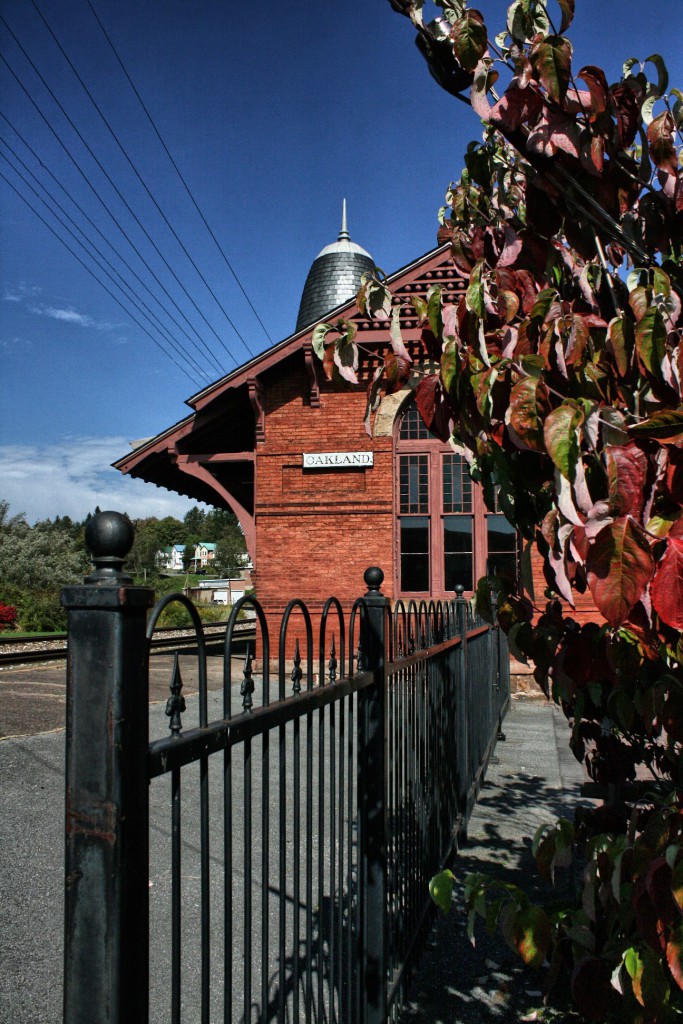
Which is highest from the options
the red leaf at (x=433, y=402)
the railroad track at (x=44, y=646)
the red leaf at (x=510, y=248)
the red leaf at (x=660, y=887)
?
the red leaf at (x=510, y=248)

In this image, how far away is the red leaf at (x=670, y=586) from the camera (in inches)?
48.2

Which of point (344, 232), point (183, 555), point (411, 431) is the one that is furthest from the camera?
point (183, 555)

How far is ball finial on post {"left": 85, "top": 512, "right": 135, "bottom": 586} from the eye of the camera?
109 centimetres

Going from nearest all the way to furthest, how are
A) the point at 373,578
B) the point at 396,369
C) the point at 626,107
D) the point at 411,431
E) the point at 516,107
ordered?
the point at 516,107 → the point at 626,107 → the point at 396,369 → the point at 373,578 → the point at 411,431

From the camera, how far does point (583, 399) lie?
1.41 metres

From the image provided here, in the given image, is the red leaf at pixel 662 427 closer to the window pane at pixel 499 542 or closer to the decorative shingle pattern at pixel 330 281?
the window pane at pixel 499 542

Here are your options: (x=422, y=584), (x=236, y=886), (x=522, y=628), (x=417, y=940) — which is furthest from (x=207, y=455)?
(x=522, y=628)

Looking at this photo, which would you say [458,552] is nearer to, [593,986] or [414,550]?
[414,550]

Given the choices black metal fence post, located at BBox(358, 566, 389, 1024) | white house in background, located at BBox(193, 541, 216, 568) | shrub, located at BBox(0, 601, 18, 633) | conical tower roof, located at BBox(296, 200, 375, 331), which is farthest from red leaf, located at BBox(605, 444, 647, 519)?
white house in background, located at BBox(193, 541, 216, 568)

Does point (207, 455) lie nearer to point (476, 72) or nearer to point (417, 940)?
point (417, 940)

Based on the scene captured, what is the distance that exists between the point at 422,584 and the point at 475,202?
10.8m

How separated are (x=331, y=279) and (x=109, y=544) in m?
23.6

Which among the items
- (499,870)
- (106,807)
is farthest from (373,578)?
(499,870)

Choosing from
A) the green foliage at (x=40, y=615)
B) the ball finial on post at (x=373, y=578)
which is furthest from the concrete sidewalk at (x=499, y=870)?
the green foliage at (x=40, y=615)
